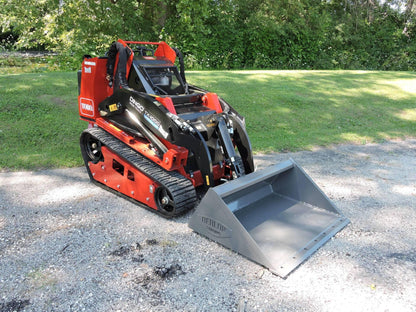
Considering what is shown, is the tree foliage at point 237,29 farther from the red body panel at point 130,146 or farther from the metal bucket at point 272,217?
the metal bucket at point 272,217

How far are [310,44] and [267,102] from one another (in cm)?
1216

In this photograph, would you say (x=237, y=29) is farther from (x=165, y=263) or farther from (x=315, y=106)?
(x=165, y=263)

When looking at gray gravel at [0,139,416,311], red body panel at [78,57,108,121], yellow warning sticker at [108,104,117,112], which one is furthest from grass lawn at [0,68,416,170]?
gray gravel at [0,139,416,311]

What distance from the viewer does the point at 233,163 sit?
400 centimetres

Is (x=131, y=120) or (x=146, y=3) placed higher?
(x=146, y=3)

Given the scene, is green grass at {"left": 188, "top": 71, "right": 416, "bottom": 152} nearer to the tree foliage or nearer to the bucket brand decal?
the bucket brand decal

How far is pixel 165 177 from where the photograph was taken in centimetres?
407

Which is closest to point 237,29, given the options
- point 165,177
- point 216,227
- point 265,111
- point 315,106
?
point 315,106

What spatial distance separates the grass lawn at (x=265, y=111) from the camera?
21.4 ft

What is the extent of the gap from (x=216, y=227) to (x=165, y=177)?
0.91 metres

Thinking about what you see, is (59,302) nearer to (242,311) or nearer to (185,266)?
(185,266)

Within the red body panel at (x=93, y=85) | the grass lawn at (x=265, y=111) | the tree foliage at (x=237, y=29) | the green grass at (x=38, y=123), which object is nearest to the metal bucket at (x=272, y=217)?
the red body panel at (x=93, y=85)

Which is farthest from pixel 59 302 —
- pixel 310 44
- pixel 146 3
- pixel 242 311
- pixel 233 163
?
pixel 310 44

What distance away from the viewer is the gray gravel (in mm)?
2754
